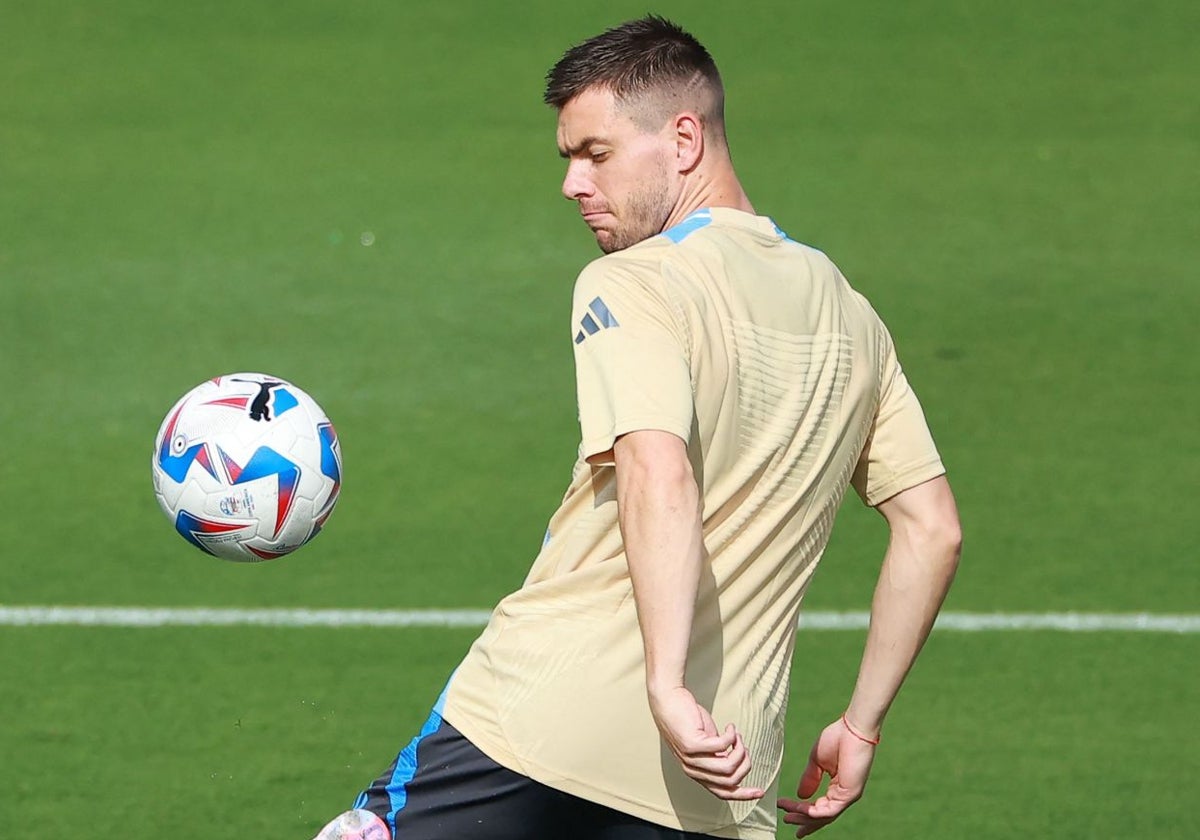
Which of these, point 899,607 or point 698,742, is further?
point 899,607

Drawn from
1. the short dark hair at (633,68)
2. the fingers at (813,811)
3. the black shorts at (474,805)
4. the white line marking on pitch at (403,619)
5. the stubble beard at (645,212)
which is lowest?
the white line marking on pitch at (403,619)

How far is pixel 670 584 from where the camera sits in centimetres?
297

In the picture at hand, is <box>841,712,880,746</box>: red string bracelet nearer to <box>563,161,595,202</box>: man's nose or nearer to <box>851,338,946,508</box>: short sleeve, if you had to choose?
<box>851,338,946,508</box>: short sleeve

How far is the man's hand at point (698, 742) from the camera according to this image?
2.90m

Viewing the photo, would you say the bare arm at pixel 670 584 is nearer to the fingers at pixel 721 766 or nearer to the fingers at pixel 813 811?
the fingers at pixel 721 766

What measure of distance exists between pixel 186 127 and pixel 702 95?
7.92 meters

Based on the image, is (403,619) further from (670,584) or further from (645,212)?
(670,584)

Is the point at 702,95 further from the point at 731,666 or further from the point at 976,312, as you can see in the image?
the point at 976,312

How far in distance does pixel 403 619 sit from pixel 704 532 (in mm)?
3813

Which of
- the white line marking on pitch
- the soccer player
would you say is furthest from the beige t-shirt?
the white line marking on pitch

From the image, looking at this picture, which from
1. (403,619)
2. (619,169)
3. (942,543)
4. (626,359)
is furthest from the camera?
(403,619)

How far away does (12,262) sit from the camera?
9.77 metres

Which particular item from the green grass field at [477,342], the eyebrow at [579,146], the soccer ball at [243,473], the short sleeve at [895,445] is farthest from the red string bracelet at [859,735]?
the green grass field at [477,342]

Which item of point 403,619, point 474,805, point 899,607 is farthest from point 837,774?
point 403,619
